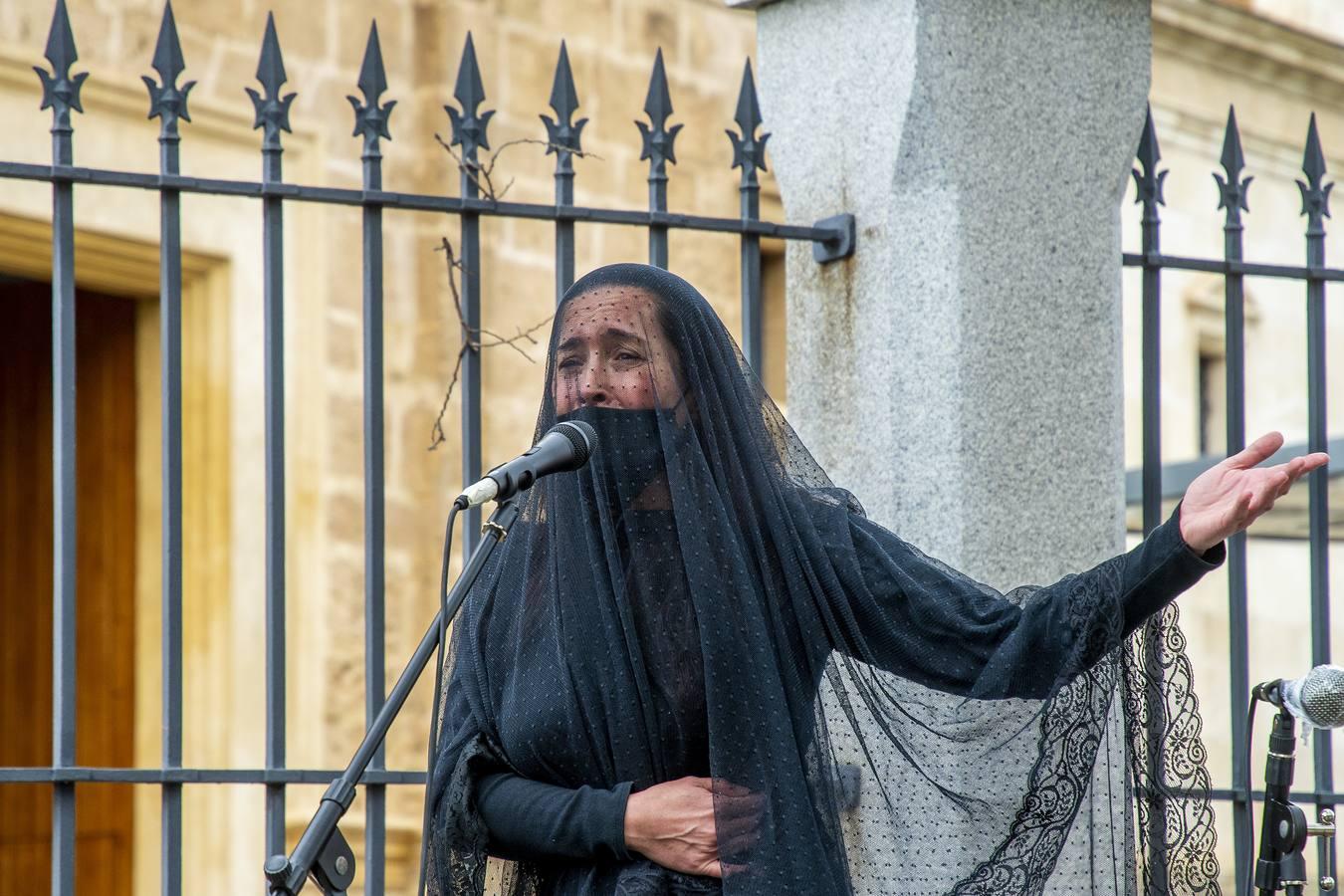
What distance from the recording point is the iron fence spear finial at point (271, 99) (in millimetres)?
3783

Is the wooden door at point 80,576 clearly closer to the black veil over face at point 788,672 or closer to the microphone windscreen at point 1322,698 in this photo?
the black veil over face at point 788,672

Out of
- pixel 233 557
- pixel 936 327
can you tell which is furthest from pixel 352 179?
pixel 936 327

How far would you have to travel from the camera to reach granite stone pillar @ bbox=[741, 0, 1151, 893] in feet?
12.8

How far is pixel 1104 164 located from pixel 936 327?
1.77 feet

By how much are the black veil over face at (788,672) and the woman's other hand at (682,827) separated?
0.04 metres

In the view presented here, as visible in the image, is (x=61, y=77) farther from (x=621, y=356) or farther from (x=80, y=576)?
(x=80, y=576)

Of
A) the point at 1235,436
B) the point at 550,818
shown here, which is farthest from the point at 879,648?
the point at 1235,436

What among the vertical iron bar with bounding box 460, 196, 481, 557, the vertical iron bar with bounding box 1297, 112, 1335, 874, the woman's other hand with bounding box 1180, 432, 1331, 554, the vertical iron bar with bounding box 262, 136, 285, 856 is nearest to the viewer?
the woman's other hand with bounding box 1180, 432, 1331, 554

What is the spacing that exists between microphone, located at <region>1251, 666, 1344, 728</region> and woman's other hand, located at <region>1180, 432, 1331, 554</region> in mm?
285

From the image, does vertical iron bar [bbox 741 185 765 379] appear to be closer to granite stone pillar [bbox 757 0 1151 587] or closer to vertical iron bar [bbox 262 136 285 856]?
granite stone pillar [bbox 757 0 1151 587]

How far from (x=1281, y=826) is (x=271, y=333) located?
202cm

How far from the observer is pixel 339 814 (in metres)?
2.54

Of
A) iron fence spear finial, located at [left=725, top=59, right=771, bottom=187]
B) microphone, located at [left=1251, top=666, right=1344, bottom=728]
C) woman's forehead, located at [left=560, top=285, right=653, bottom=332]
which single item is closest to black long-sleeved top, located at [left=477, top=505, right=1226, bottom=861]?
microphone, located at [left=1251, top=666, right=1344, bottom=728]

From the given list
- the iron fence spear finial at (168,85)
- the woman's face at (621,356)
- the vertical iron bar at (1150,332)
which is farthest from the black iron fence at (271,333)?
the woman's face at (621,356)
